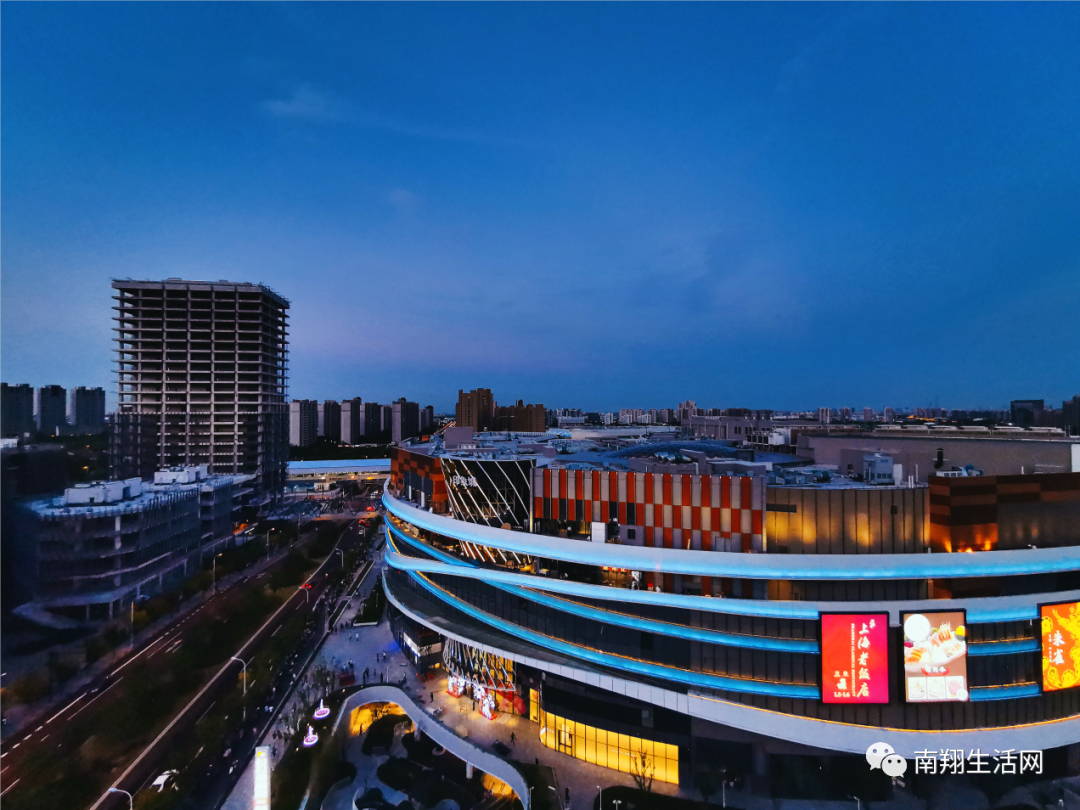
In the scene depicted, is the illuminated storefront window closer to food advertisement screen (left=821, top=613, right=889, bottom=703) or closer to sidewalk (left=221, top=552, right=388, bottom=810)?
food advertisement screen (left=821, top=613, right=889, bottom=703)

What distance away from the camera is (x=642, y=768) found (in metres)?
25.3

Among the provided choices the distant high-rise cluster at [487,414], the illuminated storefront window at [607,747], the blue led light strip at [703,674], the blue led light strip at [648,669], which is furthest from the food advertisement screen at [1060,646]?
the distant high-rise cluster at [487,414]

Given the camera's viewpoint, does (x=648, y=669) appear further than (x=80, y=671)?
No

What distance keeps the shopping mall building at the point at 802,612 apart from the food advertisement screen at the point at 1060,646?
7 cm

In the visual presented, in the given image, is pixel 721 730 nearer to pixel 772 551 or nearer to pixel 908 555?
pixel 772 551

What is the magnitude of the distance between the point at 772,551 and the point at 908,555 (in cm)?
544

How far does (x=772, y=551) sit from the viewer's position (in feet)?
72.2

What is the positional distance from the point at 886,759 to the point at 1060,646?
31.7ft

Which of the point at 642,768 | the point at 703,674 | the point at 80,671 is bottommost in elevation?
the point at 80,671

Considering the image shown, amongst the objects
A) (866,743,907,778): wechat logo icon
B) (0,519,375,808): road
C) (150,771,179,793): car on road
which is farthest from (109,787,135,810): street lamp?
(866,743,907,778): wechat logo icon

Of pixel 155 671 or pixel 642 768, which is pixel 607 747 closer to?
pixel 642 768

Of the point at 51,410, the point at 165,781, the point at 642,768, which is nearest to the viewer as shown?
the point at 642,768

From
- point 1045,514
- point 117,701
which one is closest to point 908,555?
point 1045,514

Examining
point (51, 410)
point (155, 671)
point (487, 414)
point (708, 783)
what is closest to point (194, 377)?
Result: point (51, 410)
